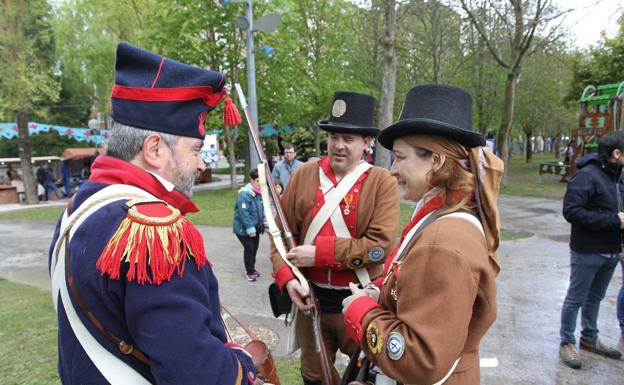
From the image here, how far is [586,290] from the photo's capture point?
4004 millimetres

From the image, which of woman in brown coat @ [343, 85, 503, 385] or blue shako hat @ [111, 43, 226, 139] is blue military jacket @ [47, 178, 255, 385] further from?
woman in brown coat @ [343, 85, 503, 385]

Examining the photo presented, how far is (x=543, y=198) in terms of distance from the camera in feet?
51.0

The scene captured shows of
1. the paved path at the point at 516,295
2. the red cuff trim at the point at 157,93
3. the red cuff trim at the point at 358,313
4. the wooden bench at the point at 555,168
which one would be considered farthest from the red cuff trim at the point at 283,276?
the wooden bench at the point at 555,168

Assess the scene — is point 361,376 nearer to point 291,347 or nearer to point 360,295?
point 360,295

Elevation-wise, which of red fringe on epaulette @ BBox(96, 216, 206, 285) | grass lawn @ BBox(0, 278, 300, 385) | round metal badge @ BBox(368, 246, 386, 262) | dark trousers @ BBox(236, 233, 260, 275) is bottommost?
grass lawn @ BBox(0, 278, 300, 385)

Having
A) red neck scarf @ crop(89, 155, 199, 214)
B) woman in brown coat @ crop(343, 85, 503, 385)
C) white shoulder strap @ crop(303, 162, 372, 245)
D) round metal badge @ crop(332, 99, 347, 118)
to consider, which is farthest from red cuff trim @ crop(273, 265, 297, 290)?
red neck scarf @ crop(89, 155, 199, 214)

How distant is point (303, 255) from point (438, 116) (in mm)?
1326

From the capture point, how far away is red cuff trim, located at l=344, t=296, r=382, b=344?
67.1 inches

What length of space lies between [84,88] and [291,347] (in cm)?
3300

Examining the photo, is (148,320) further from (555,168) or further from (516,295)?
(555,168)

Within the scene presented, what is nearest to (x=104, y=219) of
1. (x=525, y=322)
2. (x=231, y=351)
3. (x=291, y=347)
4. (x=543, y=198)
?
(x=231, y=351)

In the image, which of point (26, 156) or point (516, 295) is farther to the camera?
point (26, 156)

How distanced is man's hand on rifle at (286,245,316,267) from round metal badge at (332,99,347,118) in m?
1.01

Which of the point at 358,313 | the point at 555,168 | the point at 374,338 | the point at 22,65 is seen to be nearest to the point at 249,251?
the point at 358,313
